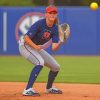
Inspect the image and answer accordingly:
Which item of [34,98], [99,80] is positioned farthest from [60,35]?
[99,80]

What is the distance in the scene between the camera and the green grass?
11.4 m

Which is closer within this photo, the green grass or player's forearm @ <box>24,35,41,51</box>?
player's forearm @ <box>24,35,41,51</box>

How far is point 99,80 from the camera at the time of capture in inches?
442

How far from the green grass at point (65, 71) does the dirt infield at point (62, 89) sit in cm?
96

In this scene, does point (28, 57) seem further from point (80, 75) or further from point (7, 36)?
point (7, 36)

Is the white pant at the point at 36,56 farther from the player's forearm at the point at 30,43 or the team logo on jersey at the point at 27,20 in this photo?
the team logo on jersey at the point at 27,20

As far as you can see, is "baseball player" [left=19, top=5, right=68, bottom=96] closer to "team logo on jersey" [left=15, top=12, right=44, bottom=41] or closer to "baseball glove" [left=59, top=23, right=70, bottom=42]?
"baseball glove" [left=59, top=23, right=70, bottom=42]

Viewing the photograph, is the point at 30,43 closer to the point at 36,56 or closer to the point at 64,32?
the point at 36,56

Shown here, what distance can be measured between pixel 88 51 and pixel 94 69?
4.75m

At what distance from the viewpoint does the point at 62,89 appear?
946 centimetres

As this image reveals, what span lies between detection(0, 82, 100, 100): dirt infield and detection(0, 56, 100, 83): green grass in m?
0.96

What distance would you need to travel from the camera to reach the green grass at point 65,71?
11.4 metres

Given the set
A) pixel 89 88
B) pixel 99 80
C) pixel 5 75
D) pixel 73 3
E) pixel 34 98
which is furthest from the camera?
pixel 73 3

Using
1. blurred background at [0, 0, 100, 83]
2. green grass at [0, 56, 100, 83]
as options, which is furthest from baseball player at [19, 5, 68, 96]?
blurred background at [0, 0, 100, 83]
